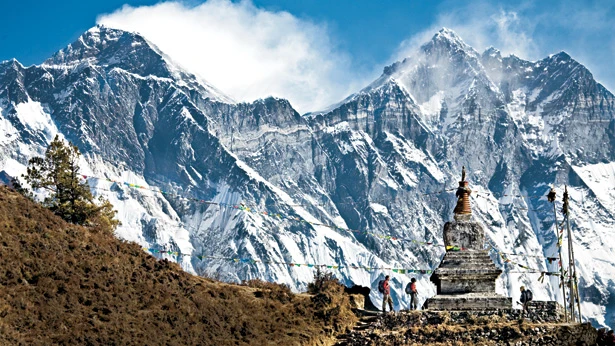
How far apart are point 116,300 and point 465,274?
18388 millimetres

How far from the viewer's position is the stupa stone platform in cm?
4512

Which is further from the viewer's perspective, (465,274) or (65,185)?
(65,185)

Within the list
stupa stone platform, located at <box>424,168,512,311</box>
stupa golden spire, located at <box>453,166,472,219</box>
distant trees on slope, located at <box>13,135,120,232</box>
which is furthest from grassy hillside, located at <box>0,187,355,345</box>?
stupa golden spire, located at <box>453,166,472,219</box>

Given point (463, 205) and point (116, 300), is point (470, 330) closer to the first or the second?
point (463, 205)

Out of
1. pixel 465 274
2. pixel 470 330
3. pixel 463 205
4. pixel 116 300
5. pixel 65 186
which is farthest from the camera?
pixel 463 205

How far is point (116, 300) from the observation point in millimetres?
35938

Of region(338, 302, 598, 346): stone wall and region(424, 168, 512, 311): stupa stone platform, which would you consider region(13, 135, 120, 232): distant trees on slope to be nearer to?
region(338, 302, 598, 346): stone wall

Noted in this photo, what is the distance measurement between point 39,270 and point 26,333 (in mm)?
4680

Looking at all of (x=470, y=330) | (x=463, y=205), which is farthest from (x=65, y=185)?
(x=470, y=330)

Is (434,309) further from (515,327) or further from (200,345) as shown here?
(200,345)

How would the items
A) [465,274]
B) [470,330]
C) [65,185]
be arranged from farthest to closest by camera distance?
[65,185], [465,274], [470,330]

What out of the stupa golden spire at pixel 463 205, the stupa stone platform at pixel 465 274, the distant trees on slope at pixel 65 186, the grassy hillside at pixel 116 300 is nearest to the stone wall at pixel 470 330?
the grassy hillside at pixel 116 300

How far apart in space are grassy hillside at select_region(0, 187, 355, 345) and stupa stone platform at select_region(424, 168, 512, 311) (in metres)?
5.03

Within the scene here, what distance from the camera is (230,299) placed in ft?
135
